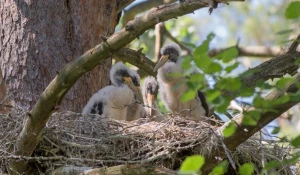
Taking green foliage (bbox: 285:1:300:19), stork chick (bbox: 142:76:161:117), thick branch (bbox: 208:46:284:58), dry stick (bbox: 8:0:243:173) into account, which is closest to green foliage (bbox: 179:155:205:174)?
green foliage (bbox: 285:1:300:19)

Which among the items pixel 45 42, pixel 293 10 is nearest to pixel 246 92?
pixel 293 10

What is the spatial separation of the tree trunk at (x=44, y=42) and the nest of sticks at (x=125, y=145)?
3.00ft

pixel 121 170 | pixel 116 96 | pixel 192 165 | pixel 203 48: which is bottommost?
pixel 192 165

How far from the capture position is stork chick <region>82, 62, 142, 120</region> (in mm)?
6691

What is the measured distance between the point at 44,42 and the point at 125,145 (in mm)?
1684

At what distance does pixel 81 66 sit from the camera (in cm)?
455

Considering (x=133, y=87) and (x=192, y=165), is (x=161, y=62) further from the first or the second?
(x=192, y=165)

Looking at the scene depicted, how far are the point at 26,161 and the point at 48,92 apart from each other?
33.7 inches

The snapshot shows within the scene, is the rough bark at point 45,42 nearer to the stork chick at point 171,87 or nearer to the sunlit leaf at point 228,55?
the stork chick at point 171,87

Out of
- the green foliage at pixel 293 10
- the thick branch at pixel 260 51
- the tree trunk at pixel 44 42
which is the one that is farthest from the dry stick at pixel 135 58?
the green foliage at pixel 293 10

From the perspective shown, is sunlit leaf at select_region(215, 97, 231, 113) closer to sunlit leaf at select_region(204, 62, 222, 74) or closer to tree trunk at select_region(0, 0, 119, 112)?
sunlit leaf at select_region(204, 62, 222, 74)

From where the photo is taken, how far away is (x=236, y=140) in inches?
198

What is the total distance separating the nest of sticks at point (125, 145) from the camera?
5.48 metres

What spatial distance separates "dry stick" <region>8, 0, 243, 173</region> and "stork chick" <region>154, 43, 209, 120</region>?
2.12m
